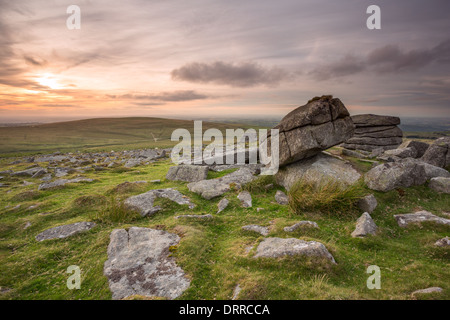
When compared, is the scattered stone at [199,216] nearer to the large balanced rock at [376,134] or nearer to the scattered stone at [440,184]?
the scattered stone at [440,184]

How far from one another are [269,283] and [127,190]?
45.0 feet

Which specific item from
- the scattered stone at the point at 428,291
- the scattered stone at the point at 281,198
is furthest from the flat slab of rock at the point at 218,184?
the scattered stone at the point at 428,291

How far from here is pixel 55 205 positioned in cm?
1548

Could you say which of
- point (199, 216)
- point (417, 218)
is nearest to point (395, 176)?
point (417, 218)

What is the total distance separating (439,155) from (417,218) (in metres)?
11.5

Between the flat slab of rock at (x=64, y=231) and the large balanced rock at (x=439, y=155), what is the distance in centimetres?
2519

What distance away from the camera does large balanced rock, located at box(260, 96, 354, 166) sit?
15.7 metres

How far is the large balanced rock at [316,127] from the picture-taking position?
619 inches

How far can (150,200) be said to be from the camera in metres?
14.6

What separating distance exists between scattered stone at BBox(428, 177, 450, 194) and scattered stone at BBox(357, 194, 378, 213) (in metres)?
5.25

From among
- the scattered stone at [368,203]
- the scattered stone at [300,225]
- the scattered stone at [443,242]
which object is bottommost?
the scattered stone at [443,242]

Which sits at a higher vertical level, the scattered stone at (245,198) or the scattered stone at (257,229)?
the scattered stone at (245,198)

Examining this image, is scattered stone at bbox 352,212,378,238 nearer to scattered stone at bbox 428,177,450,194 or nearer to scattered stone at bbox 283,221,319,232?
scattered stone at bbox 283,221,319,232
